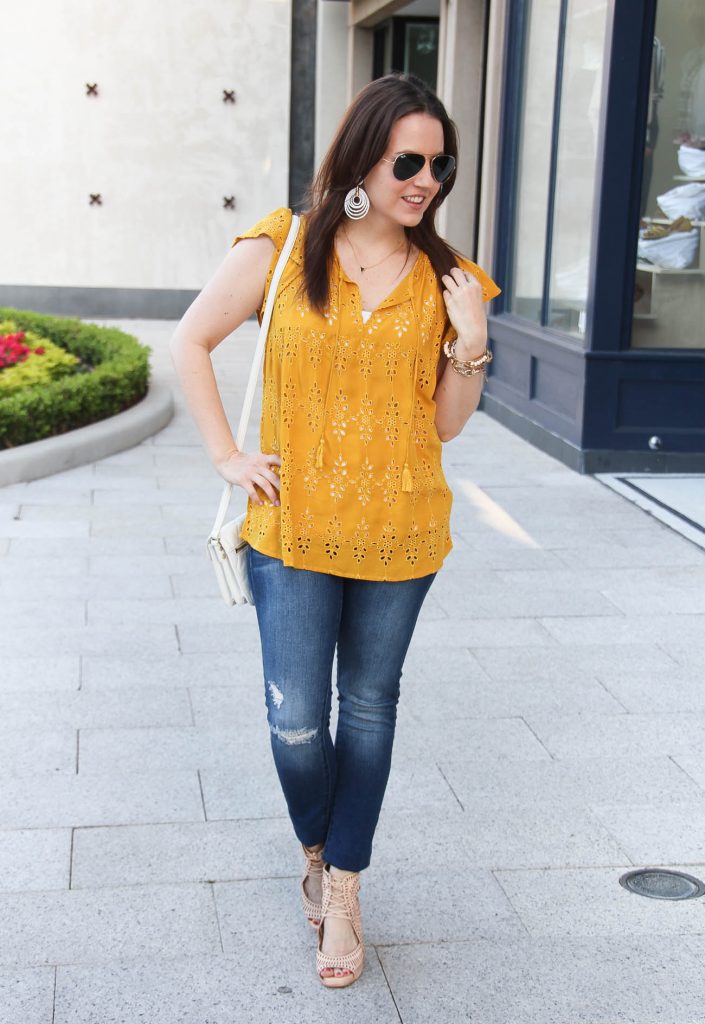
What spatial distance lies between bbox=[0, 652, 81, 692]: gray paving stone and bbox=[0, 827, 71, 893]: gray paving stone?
1005 millimetres

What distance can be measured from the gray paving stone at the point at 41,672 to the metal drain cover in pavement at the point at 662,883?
2081mm

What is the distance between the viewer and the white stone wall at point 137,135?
16281 mm

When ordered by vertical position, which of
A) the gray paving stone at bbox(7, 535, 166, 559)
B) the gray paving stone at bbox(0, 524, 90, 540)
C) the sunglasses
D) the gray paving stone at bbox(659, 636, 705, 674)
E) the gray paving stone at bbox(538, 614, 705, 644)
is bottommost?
the gray paving stone at bbox(0, 524, 90, 540)

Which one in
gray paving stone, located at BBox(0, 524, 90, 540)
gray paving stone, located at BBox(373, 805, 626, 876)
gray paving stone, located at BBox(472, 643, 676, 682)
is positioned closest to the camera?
gray paving stone, located at BBox(373, 805, 626, 876)

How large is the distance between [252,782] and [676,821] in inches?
47.3

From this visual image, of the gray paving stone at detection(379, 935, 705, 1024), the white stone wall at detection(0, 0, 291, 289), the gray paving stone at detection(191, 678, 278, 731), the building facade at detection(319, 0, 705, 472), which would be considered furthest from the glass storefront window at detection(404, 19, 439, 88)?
the gray paving stone at detection(379, 935, 705, 1024)

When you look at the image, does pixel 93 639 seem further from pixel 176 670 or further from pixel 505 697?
pixel 505 697

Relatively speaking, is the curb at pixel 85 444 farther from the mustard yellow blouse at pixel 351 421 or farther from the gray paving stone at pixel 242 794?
the mustard yellow blouse at pixel 351 421

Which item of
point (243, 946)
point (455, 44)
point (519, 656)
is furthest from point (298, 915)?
point (455, 44)

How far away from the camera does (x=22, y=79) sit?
16328 mm

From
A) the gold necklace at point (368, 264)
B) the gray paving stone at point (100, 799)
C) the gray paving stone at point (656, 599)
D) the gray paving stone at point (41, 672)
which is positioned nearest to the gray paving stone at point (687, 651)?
the gray paving stone at point (656, 599)

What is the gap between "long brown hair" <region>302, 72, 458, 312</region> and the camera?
264 centimetres

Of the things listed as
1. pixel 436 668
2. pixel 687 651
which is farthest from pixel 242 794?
pixel 687 651

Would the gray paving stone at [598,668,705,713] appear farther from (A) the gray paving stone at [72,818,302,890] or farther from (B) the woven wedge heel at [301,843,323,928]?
(B) the woven wedge heel at [301,843,323,928]
